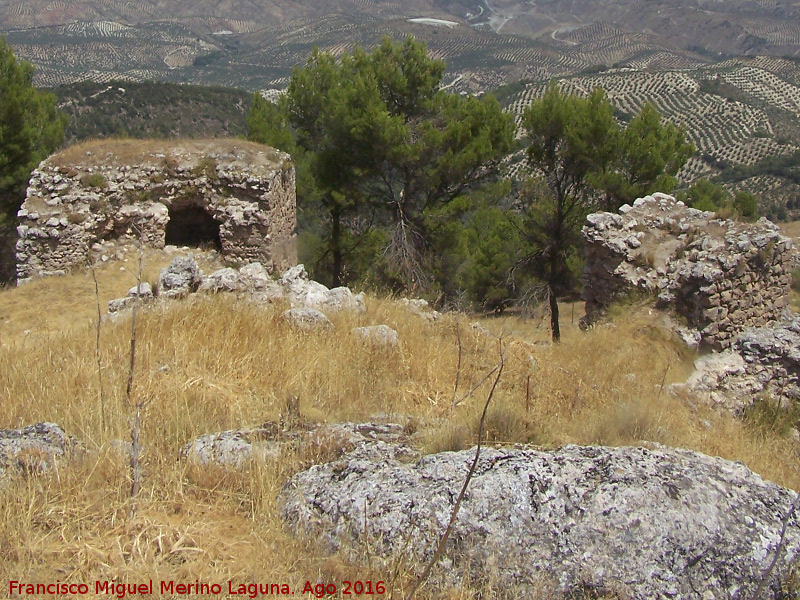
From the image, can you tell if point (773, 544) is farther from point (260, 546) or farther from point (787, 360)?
point (787, 360)

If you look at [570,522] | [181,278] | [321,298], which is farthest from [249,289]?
[570,522]

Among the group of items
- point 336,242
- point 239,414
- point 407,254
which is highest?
point 239,414

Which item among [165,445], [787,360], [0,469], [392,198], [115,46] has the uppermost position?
[0,469]

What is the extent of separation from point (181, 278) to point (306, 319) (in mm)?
3086

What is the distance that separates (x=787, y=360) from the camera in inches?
255

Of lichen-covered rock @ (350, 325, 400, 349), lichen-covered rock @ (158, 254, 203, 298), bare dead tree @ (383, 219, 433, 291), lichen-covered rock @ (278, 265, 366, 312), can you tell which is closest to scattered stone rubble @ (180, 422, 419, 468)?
lichen-covered rock @ (350, 325, 400, 349)

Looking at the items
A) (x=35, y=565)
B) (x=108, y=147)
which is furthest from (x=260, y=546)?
(x=108, y=147)

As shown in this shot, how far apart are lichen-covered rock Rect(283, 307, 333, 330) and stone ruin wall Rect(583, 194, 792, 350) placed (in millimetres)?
5603

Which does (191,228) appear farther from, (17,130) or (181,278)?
(181,278)

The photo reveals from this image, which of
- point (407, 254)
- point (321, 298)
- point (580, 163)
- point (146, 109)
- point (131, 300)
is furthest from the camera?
point (146, 109)

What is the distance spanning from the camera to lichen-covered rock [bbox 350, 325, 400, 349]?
16.0ft

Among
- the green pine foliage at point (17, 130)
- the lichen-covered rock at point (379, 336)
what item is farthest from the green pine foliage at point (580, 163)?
the green pine foliage at point (17, 130)

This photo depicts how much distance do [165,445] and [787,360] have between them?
20.8 feet

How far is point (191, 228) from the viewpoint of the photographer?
14.0 metres
